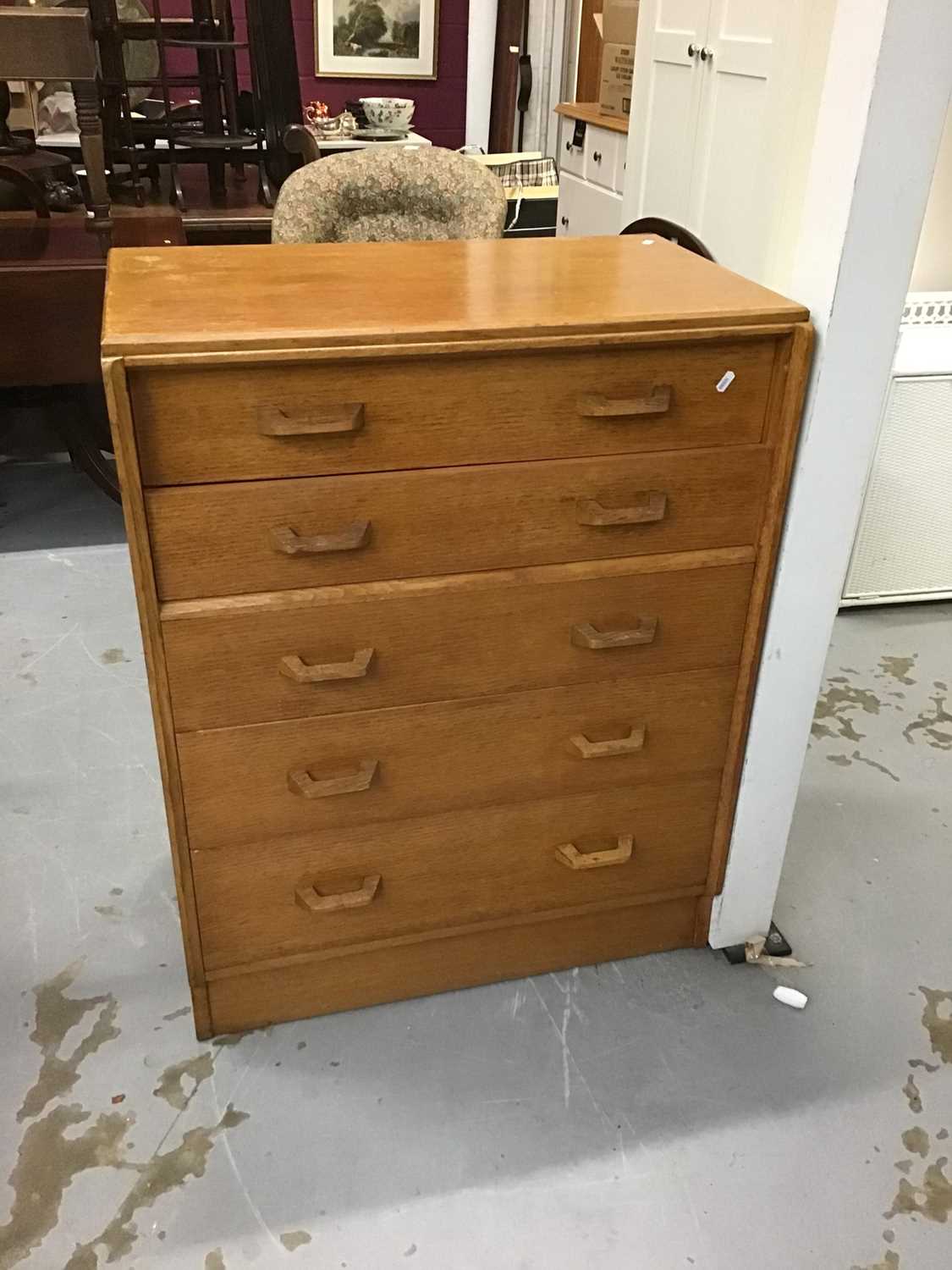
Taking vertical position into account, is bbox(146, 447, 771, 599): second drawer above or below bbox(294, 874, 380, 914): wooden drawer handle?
above

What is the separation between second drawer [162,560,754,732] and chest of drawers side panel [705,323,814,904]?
0.08 feet

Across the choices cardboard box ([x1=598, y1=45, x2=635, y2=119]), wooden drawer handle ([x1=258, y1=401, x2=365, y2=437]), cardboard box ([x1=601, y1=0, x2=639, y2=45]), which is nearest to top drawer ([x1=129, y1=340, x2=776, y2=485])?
wooden drawer handle ([x1=258, y1=401, x2=365, y2=437])

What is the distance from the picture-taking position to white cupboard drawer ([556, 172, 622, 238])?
3.47 metres

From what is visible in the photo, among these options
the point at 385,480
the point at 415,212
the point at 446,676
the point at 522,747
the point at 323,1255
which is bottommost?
the point at 323,1255

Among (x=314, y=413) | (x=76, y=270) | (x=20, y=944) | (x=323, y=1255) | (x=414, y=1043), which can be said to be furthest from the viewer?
(x=76, y=270)

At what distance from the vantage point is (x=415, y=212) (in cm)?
→ 196

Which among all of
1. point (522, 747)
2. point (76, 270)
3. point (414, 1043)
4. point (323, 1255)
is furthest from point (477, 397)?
point (76, 270)

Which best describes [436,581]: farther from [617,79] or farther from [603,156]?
[617,79]

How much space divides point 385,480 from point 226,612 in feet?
0.76

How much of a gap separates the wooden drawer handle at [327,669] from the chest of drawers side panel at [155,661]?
14 cm

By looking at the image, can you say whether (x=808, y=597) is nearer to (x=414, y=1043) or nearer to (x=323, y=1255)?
(x=414, y=1043)

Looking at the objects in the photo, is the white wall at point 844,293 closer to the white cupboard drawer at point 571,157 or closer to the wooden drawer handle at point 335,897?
the wooden drawer handle at point 335,897

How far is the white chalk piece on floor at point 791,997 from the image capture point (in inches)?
60.7

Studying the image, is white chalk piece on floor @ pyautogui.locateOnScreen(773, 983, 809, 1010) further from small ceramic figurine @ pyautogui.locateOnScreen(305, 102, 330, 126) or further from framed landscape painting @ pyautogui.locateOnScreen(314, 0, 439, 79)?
framed landscape painting @ pyautogui.locateOnScreen(314, 0, 439, 79)
